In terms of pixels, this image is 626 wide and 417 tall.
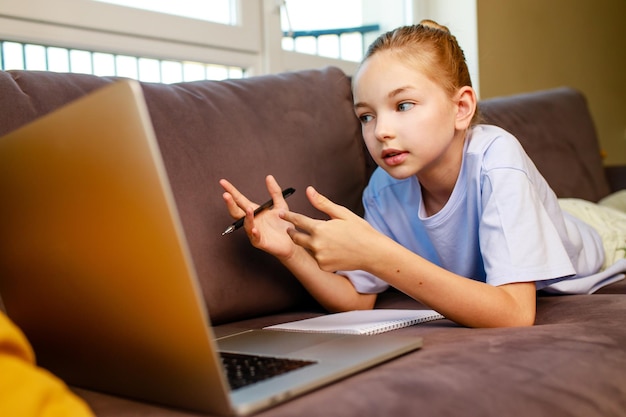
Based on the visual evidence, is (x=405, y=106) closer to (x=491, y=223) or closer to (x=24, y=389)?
(x=491, y=223)

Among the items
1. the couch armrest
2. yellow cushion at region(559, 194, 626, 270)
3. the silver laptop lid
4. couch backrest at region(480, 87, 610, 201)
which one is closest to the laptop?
the silver laptop lid

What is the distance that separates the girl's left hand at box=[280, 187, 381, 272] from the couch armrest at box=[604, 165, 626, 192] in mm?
1604

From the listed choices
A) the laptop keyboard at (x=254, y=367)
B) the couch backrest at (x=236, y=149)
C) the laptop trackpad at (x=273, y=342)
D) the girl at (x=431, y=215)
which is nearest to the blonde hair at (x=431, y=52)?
the girl at (x=431, y=215)

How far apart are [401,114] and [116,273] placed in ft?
2.33

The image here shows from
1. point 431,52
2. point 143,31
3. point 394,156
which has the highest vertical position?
point 143,31

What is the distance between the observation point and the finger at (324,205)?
949 millimetres

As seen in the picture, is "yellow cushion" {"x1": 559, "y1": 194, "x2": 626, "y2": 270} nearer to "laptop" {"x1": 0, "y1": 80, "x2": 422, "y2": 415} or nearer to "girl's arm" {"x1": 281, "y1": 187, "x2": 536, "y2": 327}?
"girl's arm" {"x1": 281, "y1": 187, "x2": 536, "y2": 327}

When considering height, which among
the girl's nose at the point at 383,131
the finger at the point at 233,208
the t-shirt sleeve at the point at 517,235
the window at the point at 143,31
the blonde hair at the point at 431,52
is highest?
the window at the point at 143,31

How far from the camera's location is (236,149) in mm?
1269

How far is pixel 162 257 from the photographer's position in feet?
1.73

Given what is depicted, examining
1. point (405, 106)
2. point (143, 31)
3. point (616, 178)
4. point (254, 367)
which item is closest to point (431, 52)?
point (405, 106)

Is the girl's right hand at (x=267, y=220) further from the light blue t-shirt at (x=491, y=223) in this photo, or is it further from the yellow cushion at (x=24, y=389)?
the yellow cushion at (x=24, y=389)

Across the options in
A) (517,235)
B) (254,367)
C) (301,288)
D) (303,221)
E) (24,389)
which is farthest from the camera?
(301,288)

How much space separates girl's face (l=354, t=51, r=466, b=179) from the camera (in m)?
1.17
